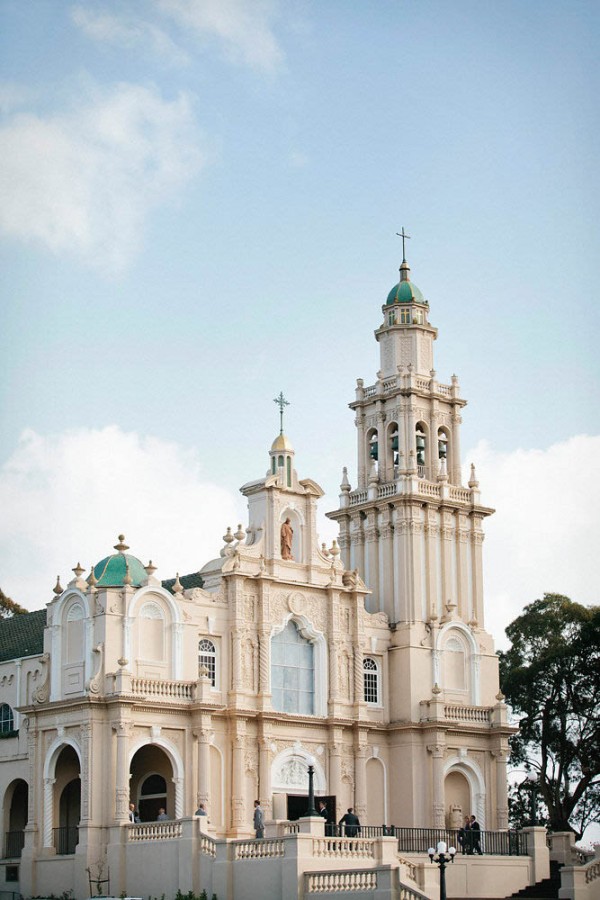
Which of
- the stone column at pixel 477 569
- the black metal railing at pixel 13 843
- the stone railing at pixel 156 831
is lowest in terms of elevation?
the black metal railing at pixel 13 843

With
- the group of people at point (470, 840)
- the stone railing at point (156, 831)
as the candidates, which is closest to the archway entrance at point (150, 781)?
the stone railing at point (156, 831)

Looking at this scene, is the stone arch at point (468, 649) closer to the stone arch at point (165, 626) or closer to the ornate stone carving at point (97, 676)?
the stone arch at point (165, 626)

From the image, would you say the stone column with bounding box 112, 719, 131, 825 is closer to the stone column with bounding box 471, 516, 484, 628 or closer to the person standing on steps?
the person standing on steps

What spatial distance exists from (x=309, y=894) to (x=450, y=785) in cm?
1721

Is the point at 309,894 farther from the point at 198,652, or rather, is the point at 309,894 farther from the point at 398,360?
the point at 398,360

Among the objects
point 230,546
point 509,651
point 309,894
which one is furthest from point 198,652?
point 509,651

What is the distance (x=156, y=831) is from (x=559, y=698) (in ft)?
83.2

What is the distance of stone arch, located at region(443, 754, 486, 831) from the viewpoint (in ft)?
194

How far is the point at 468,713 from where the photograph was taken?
5975 centimetres

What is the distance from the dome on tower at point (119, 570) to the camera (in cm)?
5294

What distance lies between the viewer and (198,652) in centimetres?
5431

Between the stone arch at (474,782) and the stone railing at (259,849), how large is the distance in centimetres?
1521

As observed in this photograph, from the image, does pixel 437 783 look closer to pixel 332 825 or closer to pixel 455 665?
pixel 455 665

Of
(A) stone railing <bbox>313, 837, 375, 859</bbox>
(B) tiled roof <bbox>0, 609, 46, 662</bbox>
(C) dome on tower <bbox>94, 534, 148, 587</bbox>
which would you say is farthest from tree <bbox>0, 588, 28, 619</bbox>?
(A) stone railing <bbox>313, 837, 375, 859</bbox>
